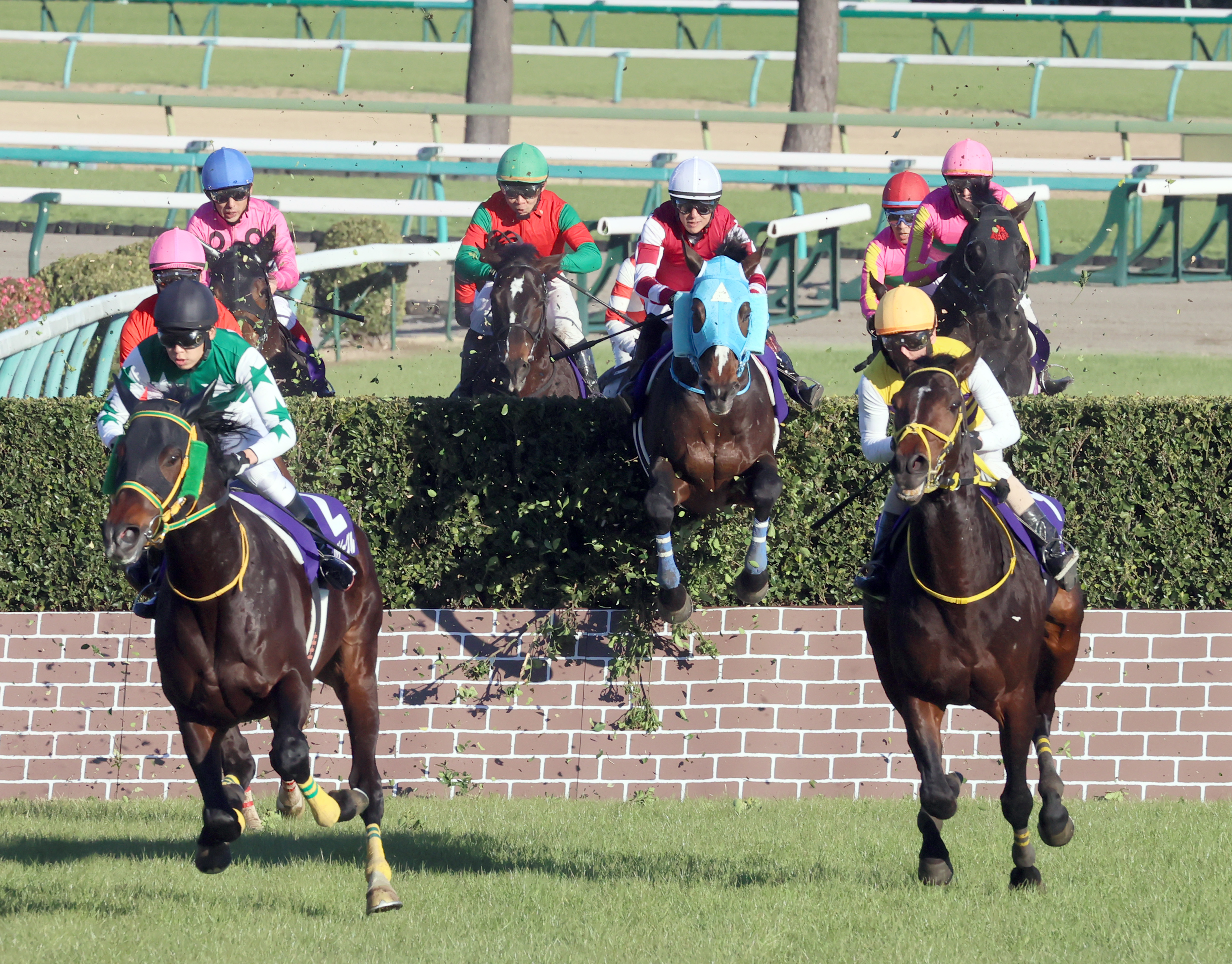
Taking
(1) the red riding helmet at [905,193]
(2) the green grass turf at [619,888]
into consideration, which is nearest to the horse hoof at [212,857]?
(2) the green grass turf at [619,888]

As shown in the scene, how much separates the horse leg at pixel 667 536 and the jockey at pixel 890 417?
4.30 ft

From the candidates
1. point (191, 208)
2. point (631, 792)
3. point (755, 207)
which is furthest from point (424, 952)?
point (755, 207)

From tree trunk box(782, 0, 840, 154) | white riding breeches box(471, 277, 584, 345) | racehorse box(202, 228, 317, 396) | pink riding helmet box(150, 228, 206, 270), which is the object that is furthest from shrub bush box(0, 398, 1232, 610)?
tree trunk box(782, 0, 840, 154)

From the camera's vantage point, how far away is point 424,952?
610cm

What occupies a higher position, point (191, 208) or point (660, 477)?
point (191, 208)

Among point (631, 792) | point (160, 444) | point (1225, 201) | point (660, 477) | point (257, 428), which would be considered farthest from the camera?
point (1225, 201)

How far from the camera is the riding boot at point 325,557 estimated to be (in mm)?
6922

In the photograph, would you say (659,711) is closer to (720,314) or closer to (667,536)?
(667,536)

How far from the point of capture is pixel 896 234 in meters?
11.3

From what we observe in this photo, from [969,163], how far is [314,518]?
5.49 meters

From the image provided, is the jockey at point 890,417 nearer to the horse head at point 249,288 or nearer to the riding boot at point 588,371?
the riding boot at point 588,371

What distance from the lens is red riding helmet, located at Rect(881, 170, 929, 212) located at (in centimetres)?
1130

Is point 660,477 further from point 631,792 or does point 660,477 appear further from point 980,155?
point 980,155

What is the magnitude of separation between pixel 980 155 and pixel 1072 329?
7449 millimetres
